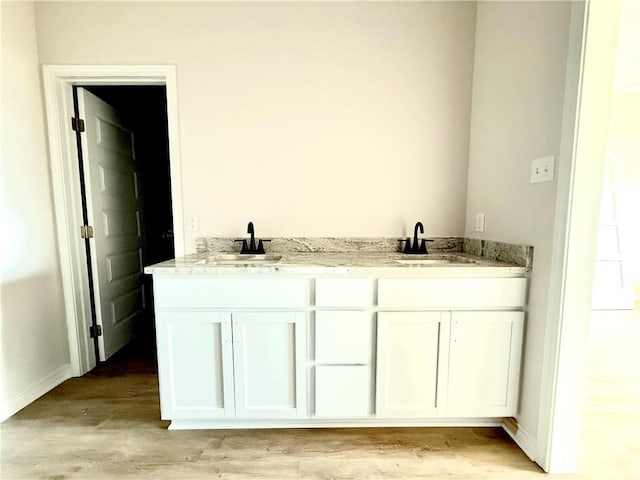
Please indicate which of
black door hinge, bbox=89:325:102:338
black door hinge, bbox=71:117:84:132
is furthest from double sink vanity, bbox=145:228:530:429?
black door hinge, bbox=71:117:84:132

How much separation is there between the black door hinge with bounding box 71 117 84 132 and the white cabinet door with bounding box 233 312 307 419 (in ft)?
5.80

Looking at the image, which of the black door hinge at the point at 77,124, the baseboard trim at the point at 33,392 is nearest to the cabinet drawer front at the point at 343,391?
the baseboard trim at the point at 33,392

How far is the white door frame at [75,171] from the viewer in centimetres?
187

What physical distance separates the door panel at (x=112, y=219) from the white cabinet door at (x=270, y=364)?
145 cm

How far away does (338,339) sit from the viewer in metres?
1.48

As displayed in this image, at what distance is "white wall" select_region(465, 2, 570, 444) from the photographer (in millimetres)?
1293

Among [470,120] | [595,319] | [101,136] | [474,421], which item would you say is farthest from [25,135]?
[595,319]

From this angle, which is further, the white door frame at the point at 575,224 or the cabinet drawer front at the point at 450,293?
the cabinet drawer front at the point at 450,293

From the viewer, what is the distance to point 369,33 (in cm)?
188

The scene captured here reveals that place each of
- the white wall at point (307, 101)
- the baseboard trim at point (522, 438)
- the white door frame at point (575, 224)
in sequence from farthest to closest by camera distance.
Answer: the white wall at point (307, 101), the baseboard trim at point (522, 438), the white door frame at point (575, 224)

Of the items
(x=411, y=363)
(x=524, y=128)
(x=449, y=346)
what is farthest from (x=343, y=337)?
(x=524, y=128)

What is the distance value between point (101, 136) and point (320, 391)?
2.37m

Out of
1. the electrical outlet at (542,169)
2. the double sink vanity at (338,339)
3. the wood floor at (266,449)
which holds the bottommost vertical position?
the wood floor at (266,449)

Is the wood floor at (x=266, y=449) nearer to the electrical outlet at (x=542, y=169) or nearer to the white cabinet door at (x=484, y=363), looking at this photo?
the white cabinet door at (x=484, y=363)
